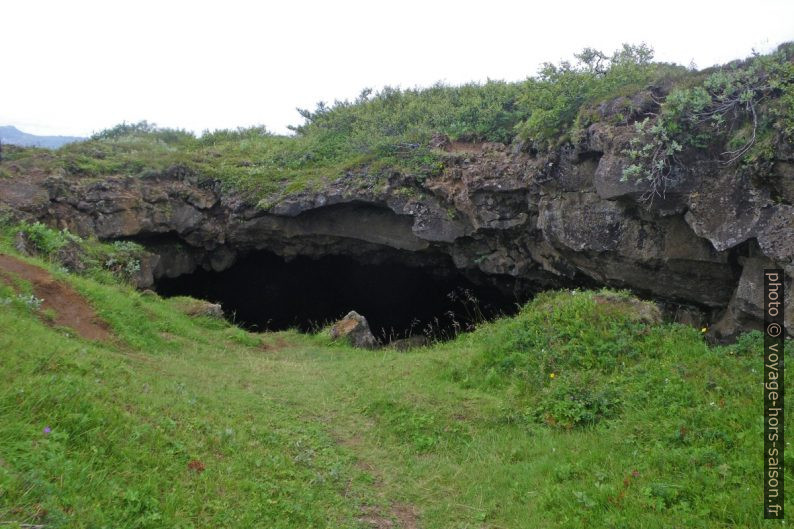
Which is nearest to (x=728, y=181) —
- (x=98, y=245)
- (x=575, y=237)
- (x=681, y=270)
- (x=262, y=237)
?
(x=681, y=270)

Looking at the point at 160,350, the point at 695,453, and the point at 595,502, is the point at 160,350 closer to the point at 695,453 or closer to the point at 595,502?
the point at 595,502

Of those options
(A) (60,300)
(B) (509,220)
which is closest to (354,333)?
(B) (509,220)

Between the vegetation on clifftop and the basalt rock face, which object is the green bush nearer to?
the basalt rock face

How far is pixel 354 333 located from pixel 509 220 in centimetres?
432

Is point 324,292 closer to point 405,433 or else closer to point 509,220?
point 509,220

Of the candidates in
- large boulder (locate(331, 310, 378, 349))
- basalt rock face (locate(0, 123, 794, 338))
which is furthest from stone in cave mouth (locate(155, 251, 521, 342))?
large boulder (locate(331, 310, 378, 349))

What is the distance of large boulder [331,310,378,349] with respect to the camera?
11.9 meters

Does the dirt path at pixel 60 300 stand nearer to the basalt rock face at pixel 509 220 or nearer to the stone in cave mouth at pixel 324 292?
the basalt rock face at pixel 509 220

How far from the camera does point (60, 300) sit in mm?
8484

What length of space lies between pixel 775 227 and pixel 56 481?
8.81 m

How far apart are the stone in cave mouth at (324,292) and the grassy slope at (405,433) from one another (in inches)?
306

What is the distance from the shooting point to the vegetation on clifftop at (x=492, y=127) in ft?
27.0

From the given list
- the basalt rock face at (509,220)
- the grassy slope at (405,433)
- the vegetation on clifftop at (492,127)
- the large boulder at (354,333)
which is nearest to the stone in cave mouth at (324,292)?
the basalt rock face at (509,220)

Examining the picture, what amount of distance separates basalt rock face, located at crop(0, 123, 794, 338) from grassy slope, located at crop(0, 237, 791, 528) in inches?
78.1
